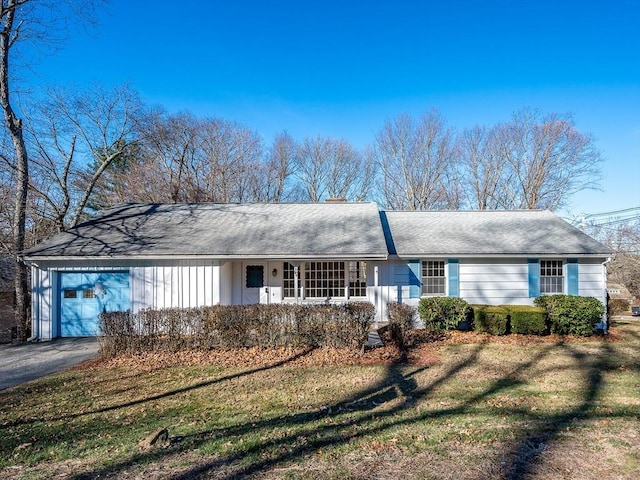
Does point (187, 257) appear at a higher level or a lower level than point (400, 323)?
higher

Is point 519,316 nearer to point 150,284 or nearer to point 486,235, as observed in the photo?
point 486,235

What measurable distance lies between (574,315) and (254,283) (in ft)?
32.9

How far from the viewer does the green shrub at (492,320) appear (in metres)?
10.6

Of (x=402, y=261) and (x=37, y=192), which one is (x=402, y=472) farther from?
(x=37, y=192)

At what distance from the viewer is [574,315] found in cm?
1045

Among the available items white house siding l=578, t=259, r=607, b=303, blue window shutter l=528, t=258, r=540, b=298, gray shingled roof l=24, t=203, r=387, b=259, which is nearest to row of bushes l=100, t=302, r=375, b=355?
gray shingled roof l=24, t=203, r=387, b=259

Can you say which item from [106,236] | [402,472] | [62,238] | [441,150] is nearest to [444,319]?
[402,472]

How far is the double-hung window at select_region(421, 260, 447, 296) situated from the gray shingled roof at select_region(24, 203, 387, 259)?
1931 millimetres

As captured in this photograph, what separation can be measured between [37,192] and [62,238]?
3991mm

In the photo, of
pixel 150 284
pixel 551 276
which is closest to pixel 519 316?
pixel 551 276

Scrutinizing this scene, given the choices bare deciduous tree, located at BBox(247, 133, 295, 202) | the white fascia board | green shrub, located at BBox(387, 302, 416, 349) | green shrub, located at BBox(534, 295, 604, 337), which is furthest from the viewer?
bare deciduous tree, located at BBox(247, 133, 295, 202)

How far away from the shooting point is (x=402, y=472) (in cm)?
357

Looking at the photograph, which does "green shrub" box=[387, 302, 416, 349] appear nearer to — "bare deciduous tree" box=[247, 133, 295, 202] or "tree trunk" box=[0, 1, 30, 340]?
"tree trunk" box=[0, 1, 30, 340]

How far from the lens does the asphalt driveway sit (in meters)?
7.62
